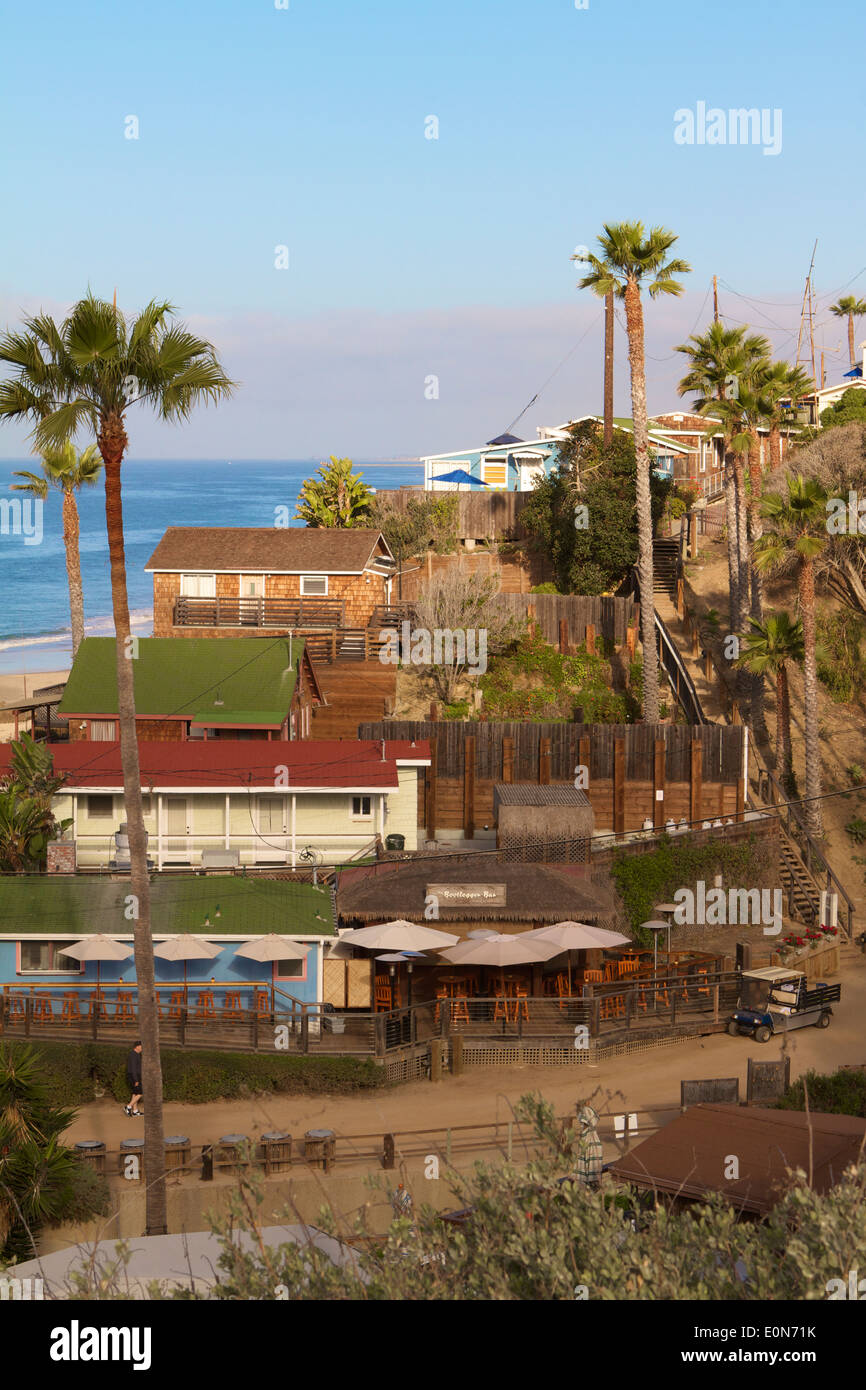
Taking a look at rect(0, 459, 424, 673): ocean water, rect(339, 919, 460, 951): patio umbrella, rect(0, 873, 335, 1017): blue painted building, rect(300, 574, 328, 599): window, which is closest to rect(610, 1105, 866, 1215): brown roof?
rect(339, 919, 460, 951): patio umbrella

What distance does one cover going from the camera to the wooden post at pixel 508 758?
1464 inches

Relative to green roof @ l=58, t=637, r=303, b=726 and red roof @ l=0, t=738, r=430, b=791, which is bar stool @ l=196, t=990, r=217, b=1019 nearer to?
red roof @ l=0, t=738, r=430, b=791

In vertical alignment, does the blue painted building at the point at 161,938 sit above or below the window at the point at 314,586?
below

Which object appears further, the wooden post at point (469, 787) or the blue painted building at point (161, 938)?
the wooden post at point (469, 787)

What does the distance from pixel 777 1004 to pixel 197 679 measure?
18279 millimetres

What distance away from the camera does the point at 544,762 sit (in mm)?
37281

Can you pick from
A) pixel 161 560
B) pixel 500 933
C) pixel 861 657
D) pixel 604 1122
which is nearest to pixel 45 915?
pixel 500 933

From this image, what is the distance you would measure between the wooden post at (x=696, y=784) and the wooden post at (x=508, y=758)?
16.4ft

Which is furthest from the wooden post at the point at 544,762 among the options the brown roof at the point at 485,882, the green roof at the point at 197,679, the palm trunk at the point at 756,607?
the brown roof at the point at 485,882

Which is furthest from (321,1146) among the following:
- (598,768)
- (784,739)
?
(784,739)

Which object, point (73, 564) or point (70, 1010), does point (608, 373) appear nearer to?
point (73, 564)

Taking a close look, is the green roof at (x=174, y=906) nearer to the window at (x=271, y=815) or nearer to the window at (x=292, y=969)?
the window at (x=292, y=969)

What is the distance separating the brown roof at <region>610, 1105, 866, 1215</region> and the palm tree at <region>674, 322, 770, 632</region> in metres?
31.8
